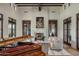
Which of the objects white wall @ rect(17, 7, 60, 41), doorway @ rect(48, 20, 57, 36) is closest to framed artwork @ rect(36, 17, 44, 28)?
white wall @ rect(17, 7, 60, 41)

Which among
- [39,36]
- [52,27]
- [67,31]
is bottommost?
[39,36]

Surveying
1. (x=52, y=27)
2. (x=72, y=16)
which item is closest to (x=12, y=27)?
(x=52, y=27)

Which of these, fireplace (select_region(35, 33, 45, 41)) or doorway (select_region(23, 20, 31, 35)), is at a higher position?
doorway (select_region(23, 20, 31, 35))

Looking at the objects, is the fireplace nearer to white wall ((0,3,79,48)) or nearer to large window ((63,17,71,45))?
white wall ((0,3,79,48))

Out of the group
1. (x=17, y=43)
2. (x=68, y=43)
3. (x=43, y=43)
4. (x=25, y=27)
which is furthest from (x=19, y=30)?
(x=68, y=43)

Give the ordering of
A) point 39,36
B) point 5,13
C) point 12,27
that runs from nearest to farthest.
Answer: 1. point 5,13
2. point 12,27
3. point 39,36

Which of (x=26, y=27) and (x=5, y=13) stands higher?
(x=5, y=13)

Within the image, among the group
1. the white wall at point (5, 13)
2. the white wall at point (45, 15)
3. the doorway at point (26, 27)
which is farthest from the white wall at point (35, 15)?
the white wall at point (5, 13)

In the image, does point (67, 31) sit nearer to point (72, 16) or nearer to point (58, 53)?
point (72, 16)

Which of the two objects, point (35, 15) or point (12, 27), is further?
point (35, 15)

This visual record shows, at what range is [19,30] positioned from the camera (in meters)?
4.43

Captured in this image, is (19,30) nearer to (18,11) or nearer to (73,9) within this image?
(18,11)

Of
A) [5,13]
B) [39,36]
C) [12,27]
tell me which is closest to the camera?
[5,13]

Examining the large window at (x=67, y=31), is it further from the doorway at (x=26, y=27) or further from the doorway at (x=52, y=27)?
the doorway at (x=26, y=27)
